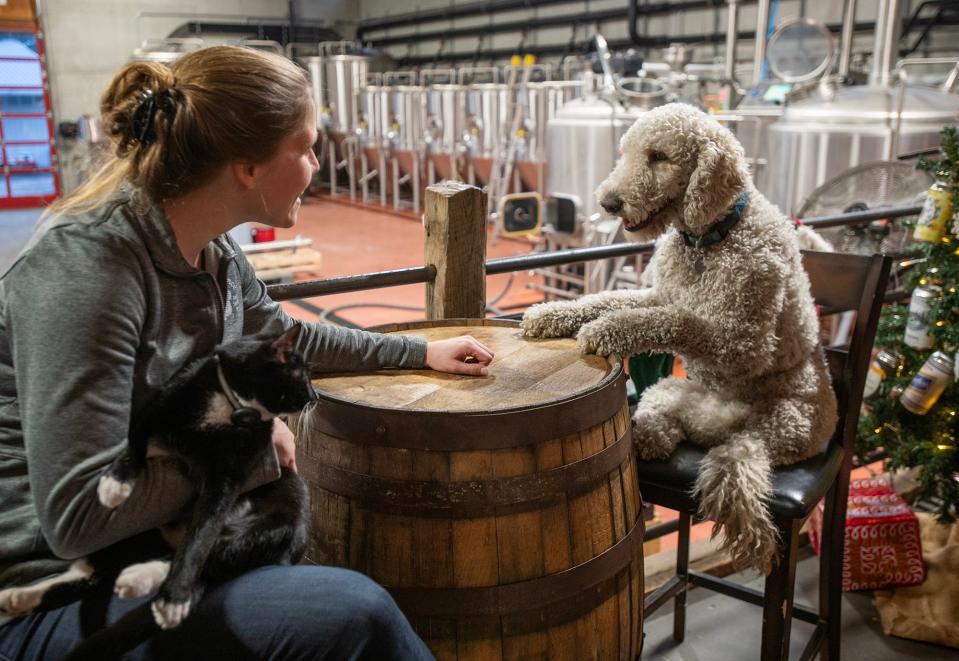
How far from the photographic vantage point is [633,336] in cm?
164

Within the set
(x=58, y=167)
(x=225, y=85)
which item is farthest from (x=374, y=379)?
(x=58, y=167)

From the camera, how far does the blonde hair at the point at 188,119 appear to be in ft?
3.59

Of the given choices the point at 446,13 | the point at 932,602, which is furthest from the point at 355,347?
the point at 446,13

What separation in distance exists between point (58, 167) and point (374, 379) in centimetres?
1309

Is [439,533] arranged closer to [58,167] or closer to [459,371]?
[459,371]

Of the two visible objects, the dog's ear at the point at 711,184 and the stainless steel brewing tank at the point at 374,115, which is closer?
the dog's ear at the point at 711,184

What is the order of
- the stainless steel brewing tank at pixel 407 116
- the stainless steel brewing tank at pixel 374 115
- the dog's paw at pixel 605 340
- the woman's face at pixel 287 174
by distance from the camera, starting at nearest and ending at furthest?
the woman's face at pixel 287 174 < the dog's paw at pixel 605 340 < the stainless steel brewing tank at pixel 407 116 < the stainless steel brewing tank at pixel 374 115

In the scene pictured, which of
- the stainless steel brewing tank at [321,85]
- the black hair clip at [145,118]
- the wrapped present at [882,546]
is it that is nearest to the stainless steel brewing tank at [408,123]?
the stainless steel brewing tank at [321,85]

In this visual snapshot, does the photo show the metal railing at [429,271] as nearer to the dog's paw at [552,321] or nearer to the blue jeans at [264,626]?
the dog's paw at [552,321]

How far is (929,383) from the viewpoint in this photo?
253cm

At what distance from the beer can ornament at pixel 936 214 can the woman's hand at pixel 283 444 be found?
2288 mm

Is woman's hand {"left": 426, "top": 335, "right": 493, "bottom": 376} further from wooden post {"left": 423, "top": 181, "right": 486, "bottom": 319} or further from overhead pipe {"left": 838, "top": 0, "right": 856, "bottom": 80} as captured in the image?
overhead pipe {"left": 838, "top": 0, "right": 856, "bottom": 80}

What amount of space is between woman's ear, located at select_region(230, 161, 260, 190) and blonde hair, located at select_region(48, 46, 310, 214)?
13mm

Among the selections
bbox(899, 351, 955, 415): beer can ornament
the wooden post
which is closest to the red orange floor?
bbox(899, 351, 955, 415): beer can ornament
